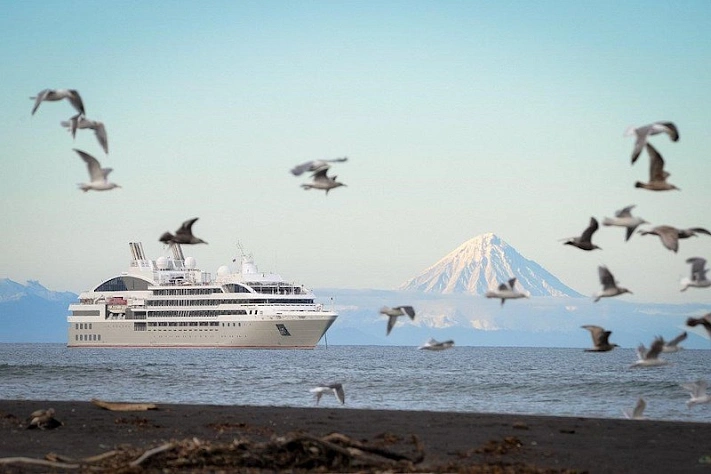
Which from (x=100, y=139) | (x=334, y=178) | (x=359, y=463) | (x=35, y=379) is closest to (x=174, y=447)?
(x=359, y=463)

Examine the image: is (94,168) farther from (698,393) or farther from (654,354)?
(698,393)

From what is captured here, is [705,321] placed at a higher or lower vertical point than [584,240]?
lower

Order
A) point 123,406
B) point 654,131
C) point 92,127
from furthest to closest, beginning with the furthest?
point 123,406
point 92,127
point 654,131

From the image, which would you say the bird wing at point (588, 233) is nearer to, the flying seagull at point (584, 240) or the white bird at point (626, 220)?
the flying seagull at point (584, 240)

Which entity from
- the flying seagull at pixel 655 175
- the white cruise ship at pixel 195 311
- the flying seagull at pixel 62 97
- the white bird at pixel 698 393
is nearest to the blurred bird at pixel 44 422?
the flying seagull at pixel 62 97

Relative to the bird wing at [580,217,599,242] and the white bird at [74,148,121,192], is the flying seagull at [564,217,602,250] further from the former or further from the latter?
the white bird at [74,148,121,192]

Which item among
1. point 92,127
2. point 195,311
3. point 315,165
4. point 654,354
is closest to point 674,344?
point 654,354

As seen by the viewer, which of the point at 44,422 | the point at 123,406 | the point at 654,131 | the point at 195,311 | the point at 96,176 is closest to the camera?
the point at 654,131

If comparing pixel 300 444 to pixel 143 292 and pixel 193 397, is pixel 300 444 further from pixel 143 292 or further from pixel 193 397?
pixel 143 292

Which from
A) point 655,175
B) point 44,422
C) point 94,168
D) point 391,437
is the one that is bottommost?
point 391,437
